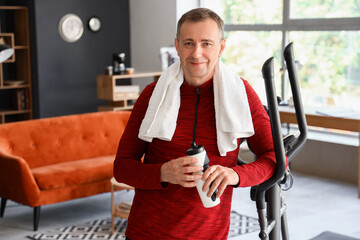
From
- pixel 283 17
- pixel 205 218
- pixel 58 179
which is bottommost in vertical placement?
pixel 58 179

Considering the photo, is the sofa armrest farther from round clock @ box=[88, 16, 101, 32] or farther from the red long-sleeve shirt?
round clock @ box=[88, 16, 101, 32]

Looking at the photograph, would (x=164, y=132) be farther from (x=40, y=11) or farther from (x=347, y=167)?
(x=40, y=11)

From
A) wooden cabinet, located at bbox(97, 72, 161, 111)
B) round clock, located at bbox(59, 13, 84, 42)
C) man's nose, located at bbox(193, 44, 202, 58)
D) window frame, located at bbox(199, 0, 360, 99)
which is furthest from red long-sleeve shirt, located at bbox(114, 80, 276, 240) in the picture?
round clock, located at bbox(59, 13, 84, 42)

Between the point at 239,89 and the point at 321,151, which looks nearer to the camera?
the point at 239,89

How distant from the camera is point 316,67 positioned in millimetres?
6215

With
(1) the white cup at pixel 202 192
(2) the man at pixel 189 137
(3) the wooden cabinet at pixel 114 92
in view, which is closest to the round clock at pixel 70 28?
(3) the wooden cabinet at pixel 114 92

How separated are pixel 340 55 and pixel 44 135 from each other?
329 cm

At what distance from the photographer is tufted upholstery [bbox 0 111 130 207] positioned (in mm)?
4219

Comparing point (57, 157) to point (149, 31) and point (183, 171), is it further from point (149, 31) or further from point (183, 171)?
point (183, 171)

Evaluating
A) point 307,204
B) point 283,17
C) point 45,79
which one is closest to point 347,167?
point 307,204

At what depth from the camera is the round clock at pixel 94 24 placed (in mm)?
7455

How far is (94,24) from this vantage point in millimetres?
7512

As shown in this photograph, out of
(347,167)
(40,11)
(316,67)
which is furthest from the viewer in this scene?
(40,11)

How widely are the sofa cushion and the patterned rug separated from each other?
1.14 feet
